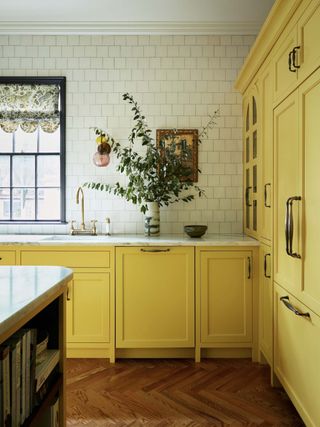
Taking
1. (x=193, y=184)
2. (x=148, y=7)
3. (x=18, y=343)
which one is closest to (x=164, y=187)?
(x=193, y=184)

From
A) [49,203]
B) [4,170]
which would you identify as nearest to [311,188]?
[49,203]

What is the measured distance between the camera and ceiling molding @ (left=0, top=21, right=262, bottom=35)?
140 inches

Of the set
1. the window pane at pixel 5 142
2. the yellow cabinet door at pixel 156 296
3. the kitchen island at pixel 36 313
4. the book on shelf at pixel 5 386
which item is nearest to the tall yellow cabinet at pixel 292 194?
the yellow cabinet door at pixel 156 296

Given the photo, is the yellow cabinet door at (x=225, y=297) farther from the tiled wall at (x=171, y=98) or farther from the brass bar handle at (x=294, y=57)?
the brass bar handle at (x=294, y=57)

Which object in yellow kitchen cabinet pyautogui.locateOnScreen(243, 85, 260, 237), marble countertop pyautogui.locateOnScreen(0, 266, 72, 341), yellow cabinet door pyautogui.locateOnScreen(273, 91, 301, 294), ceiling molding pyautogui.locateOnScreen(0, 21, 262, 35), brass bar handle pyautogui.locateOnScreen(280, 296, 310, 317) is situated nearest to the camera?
marble countertop pyautogui.locateOnScreen(0, 266, 72, 341)

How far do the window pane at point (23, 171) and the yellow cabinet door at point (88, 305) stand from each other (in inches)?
51.9

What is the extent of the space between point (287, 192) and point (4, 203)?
9.41 ft

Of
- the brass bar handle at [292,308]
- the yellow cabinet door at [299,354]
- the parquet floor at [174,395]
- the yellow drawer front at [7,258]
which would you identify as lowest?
the parquet floor at [174,395]

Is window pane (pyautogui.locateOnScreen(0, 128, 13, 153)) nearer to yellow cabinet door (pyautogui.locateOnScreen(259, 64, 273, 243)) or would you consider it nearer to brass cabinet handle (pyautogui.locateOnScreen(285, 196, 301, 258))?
yellow cabinet door (pyautogui.locateOnScreen(259, 64, 273, 243))

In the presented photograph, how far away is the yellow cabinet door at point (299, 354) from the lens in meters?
1.83

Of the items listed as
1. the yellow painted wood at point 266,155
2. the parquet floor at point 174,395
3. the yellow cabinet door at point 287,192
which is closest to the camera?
the yellow cabinet door at point 287,192

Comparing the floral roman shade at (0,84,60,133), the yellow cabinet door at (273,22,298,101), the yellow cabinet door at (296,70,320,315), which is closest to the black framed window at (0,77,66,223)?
the floral roman shade at (0,84,60,133)

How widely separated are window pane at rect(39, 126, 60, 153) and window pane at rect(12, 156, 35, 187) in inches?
6.6

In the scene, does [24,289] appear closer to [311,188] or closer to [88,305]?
[311,188]
